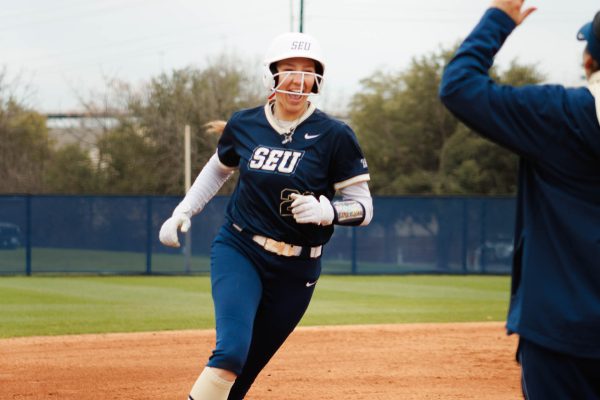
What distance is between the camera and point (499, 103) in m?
2.90

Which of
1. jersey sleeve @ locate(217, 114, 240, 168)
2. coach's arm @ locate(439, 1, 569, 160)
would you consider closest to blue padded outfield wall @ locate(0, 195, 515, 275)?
jersey sleeve @ locate(217, 114, 240, 168)

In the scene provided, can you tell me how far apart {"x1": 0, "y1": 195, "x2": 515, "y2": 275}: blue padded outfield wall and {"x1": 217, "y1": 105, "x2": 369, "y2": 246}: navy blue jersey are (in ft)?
55.2

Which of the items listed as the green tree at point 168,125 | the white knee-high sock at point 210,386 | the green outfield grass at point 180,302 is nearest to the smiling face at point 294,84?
the white knee-high sock at point 210,386

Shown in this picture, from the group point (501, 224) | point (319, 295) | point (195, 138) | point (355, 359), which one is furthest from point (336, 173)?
point (195, 138)

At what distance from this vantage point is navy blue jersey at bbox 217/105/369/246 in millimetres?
4848

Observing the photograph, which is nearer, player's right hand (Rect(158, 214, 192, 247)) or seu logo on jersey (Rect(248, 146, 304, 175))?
seu logo on jersey (Rect(248, 146, 304, 175))

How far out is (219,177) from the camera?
5480 mm

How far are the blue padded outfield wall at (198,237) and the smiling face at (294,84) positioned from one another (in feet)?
55.3

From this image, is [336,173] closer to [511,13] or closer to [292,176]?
[292,176]

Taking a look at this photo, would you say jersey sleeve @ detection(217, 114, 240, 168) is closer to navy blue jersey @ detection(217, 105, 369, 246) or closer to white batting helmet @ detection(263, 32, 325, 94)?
navy blue jersey @ detection(217, 105, 369, 246)

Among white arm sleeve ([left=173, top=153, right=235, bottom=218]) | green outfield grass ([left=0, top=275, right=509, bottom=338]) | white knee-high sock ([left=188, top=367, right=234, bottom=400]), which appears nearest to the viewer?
white knee-high sock ([left=188, top=367, right=234, bottom=400])

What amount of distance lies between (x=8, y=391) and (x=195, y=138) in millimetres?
28738

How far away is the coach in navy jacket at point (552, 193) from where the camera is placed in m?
2.88

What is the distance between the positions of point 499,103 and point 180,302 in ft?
41.8
